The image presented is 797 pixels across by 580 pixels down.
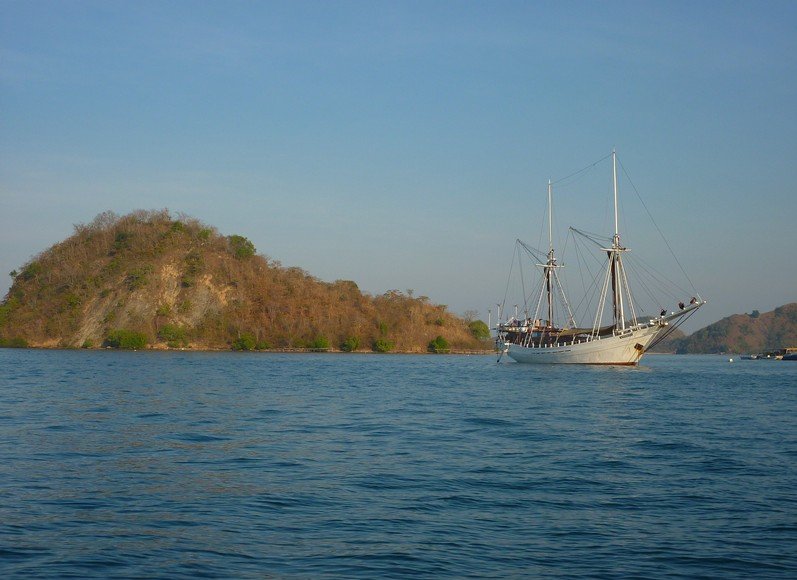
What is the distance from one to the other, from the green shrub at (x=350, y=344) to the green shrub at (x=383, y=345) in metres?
5.02

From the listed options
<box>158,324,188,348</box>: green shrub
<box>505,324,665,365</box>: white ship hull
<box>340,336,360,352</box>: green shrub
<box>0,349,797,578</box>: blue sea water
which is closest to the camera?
<box>0,349,797,578</box>: blue sea water

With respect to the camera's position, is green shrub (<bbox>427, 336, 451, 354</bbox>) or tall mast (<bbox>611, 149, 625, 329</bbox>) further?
green shrub (<bbox>427, 336, 451, 354</bbox>)

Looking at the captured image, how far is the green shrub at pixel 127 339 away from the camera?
472 ft

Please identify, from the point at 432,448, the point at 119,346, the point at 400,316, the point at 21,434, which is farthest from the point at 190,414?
the point at 400,316

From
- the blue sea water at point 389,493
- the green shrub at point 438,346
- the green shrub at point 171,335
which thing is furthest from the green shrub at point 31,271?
the blue sea water at point 389,493

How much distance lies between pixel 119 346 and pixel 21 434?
128 m

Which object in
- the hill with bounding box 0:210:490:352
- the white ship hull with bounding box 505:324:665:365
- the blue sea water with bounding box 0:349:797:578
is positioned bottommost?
the blue sea water with bounding box 0:349:797:578

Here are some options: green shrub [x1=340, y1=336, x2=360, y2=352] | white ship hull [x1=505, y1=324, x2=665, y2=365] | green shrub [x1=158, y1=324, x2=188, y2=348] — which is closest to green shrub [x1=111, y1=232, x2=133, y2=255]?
green shrub [x1=158, y1=324, x2=188, y2=348]

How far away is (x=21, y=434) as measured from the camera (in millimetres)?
23672

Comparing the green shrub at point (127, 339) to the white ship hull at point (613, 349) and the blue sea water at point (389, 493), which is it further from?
the blue sea water at point (389, 493)

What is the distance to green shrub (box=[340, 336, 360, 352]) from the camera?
17050 centimetres

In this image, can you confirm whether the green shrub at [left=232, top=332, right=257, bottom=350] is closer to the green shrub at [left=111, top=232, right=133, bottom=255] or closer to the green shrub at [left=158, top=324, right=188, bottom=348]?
the green shrub at [left=158, top=324, right=188, bottom=348]

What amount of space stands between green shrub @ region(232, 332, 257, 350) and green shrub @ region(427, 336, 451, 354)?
45.4m

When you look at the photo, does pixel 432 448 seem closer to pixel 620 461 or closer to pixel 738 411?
pixel 620 461
